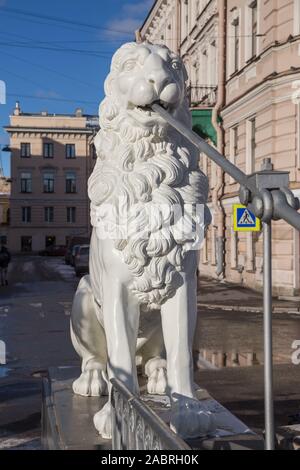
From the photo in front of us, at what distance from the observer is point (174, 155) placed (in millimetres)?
3094

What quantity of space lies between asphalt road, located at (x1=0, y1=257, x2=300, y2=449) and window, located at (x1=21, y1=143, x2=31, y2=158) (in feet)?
127

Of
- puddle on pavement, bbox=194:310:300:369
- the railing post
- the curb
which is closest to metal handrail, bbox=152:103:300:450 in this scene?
the railing post

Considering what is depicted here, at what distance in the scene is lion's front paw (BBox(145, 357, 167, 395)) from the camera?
3627 millimetres

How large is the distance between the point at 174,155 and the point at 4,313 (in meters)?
11.2

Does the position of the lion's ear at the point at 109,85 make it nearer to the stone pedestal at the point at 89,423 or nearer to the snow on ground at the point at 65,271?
the stone pedestal at the point at 89,423

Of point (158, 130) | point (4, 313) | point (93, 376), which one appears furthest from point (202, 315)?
point (158, 130)

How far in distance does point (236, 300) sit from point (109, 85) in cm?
1231

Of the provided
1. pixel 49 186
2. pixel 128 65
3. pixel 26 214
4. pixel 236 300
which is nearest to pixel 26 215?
pixel 26 214

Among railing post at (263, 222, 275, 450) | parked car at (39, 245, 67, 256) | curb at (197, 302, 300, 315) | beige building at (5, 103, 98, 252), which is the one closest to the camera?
railing post at (263, 222, 275, 450)

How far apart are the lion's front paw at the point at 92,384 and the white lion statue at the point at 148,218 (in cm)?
60

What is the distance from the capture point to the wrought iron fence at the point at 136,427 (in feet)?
6.07

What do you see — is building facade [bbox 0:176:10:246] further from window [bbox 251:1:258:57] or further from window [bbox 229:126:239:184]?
window [bbox 251:1:258:57]

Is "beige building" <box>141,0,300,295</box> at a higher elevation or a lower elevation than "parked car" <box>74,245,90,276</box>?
higher

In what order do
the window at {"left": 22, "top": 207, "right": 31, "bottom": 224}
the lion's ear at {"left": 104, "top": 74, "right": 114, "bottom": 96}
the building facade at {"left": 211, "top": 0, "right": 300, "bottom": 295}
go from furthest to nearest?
the window at {"left": 22, "top": 207, "right": 31, "bottom": 224} < the building facade at {"left": 211, "top": 0, "right": 300, "bottom": 295} < the lion's ear at {"left": 104, "top": 74, "right": 114, "bottom": 96}
